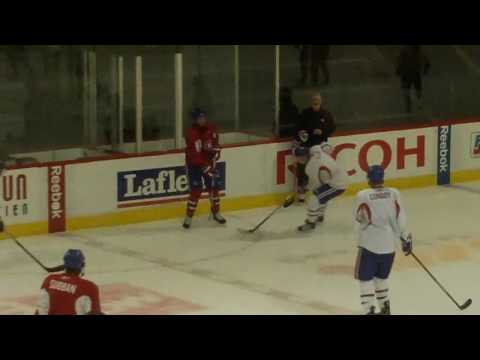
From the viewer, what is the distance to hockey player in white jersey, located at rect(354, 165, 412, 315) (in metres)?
10.2

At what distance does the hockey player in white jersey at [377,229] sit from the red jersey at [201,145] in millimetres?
4108

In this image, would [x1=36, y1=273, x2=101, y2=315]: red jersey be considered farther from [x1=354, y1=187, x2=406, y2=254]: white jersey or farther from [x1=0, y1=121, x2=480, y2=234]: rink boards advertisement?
[x1=0, y1=121, x2=480, y2=234]: rink boards advertisement

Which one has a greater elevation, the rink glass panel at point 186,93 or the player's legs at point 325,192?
the rink glass panel at point 186,93

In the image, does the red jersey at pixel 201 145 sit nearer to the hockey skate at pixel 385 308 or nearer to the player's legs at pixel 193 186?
the player's legs at pixel 193 186

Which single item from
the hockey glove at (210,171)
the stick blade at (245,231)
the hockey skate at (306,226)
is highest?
the hockey glove at (210,171)

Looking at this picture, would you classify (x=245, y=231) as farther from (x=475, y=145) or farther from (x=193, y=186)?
(x=475, y=145)

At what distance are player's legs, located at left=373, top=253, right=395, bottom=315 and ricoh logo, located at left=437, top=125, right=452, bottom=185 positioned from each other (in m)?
6.70

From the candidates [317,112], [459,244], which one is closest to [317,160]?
[317,112]

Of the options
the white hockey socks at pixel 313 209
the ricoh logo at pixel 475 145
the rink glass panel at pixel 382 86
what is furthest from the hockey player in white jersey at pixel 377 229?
the ricoh logo at pixel 475 145

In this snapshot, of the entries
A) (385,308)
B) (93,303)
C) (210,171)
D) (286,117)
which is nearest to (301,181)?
(286,117)

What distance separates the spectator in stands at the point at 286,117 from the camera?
16266 millimetres

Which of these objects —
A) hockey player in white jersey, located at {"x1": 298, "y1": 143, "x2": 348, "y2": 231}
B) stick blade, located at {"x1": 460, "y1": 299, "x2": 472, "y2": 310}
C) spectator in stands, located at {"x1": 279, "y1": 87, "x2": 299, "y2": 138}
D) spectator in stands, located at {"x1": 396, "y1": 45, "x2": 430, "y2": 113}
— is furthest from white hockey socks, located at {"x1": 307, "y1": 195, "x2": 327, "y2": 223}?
spectator in stands, located at {"x1": 396, "y1": 45, "x2": 430, "y2": 113}

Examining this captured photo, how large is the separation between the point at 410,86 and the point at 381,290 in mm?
8138
